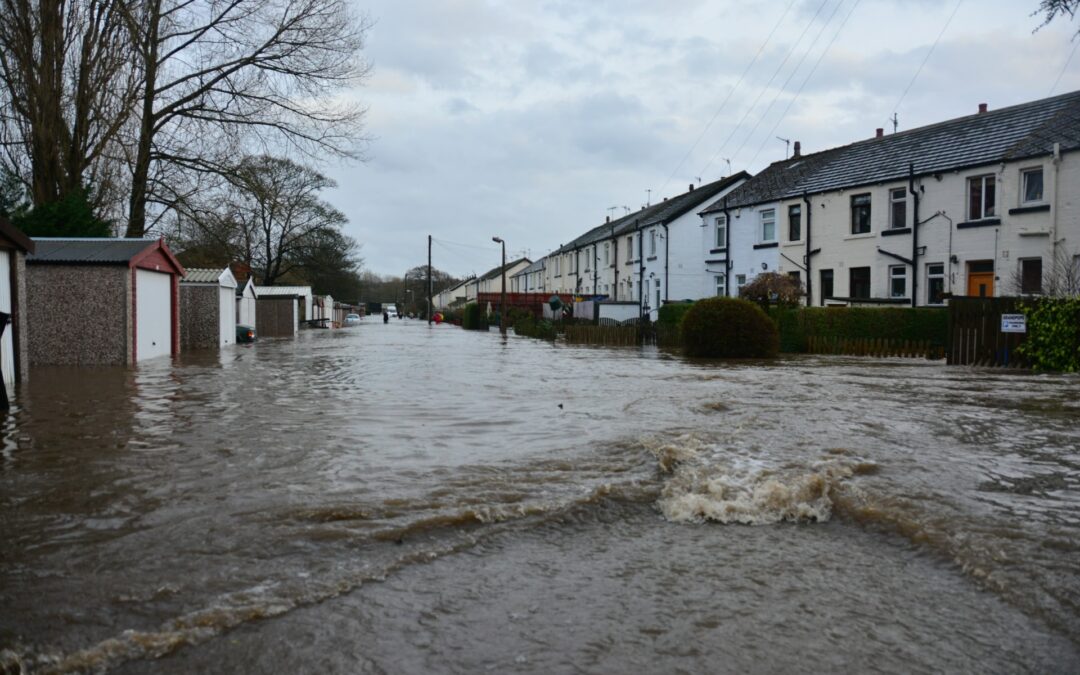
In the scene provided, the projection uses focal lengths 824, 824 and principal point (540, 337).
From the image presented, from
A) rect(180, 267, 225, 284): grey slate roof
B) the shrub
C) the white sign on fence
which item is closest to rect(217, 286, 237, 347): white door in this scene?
rect(180, 267, 225, 284): grey slate roof

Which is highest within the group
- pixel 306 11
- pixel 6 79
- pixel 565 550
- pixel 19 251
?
pixel 306 11

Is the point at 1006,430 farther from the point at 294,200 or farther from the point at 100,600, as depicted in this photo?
the point at 294,200

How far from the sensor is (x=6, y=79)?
806 inches

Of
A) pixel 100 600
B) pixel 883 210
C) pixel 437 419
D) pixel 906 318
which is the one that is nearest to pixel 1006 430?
pixel 437 419

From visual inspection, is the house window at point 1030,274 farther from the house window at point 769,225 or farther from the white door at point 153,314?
the white door at point 153,314

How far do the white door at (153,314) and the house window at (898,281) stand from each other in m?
23.8

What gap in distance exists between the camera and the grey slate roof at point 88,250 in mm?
19234

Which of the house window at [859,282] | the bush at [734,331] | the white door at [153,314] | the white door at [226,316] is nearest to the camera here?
the white door at [153,314]

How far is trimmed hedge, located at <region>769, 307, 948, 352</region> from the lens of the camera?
2358 cm

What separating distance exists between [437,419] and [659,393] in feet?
14.5

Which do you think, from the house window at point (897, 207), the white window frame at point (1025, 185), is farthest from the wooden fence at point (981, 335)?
the house window at point (897, 207)

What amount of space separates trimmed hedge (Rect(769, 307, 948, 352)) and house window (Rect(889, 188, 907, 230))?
5778mm

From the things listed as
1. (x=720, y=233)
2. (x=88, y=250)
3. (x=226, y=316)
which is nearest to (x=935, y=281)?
(x=720, y=233)

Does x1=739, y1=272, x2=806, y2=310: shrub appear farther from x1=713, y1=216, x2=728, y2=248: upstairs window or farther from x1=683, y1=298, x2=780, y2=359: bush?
x1=713, y1=216, x2=728, y2=248: upstairs window
